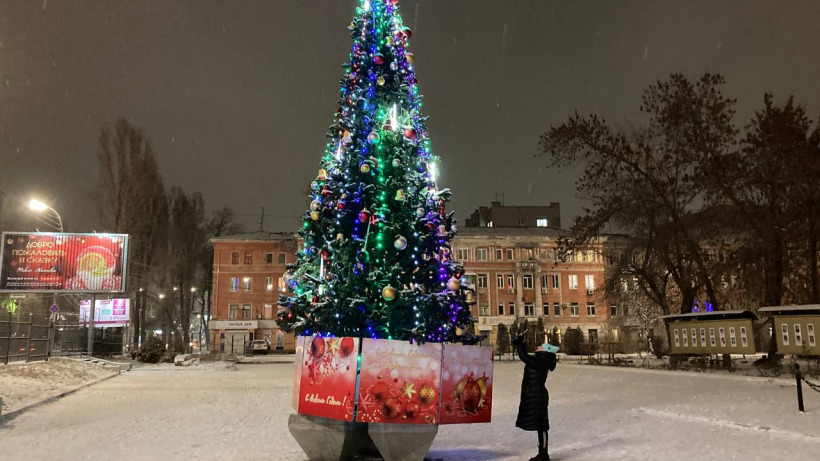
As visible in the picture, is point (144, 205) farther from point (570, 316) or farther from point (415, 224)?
point (570, 316)

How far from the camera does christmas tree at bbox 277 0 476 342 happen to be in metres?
8.35

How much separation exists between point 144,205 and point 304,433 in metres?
39.5

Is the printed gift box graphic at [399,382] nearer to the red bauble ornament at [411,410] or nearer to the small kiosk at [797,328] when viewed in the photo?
the red bauble ornament at [411,410]

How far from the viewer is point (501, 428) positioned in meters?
11.4

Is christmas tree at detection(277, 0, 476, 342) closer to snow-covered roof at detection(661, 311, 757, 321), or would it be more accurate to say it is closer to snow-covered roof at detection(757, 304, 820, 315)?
snow-covered roof at detection(757, 304, 820, 315)

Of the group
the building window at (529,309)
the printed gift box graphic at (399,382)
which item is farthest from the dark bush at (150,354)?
the building window at (529,309)

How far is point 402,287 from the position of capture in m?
8.38

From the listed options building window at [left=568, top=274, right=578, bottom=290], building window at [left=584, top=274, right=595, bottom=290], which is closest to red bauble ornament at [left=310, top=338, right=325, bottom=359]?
building window at [left=568, top=274, right=578, bottom=290]

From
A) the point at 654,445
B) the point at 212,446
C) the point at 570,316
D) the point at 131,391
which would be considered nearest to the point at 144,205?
the point at 131,391

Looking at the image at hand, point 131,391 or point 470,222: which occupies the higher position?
point 470,222

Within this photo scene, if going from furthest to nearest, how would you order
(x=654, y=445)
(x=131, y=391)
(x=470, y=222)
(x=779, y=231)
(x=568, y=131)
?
(x=470, y=222), (x=568, y=131), (x=779, y=231), (x=131, y=391), (x=654, y=445)

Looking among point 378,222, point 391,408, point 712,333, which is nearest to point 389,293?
point 378,222

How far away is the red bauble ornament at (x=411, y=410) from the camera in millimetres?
7781

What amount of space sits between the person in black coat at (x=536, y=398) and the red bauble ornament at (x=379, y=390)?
1894 mm
